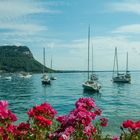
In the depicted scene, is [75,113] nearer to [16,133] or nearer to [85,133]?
[85,133]

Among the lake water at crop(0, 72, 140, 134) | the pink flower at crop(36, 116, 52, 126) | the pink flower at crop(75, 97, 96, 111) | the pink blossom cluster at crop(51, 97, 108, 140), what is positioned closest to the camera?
the pink blossom cluster at crop(51, 97, 108, 140)

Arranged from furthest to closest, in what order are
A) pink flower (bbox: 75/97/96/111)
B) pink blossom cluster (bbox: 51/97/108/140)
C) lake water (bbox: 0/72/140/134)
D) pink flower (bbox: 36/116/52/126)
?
lake water (bbox: 0/72/140/134)
pink flower (bbox: 75/97/96/111)
pink flower (bbox: 36/116/52/126)
pink blossom cluster (bbox: 51/97/108/140)

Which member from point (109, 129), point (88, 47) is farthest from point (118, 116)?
point (88, 47)

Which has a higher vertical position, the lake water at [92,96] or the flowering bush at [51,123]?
the flowering bush at [51,123]

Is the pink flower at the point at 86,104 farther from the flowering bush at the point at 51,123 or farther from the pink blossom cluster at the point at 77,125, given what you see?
the pink blossom cluster at the point at 77,125

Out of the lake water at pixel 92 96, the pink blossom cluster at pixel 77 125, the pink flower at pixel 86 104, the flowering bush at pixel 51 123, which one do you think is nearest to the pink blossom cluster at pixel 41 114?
the flowering bush at pixel 51 123

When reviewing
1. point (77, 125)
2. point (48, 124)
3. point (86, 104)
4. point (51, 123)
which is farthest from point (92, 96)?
point (77, 125)

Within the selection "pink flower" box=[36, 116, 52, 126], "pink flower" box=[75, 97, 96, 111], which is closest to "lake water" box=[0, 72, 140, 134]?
"pink flower" box=[75, 97, 96, 111]

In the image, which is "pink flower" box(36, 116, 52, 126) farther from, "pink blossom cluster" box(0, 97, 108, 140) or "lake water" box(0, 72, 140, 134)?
"lake water" box(0, 72, 140, 134)

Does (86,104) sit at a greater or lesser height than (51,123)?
greater

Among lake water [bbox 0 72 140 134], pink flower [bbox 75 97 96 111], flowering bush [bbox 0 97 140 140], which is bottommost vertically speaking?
lake water [bbox 0 72 140 134]

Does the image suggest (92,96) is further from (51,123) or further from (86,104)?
(51,123)

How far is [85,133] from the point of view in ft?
19.1

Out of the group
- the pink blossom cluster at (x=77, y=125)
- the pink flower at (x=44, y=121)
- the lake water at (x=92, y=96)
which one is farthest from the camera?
the lake water at (x=92, y=96)
